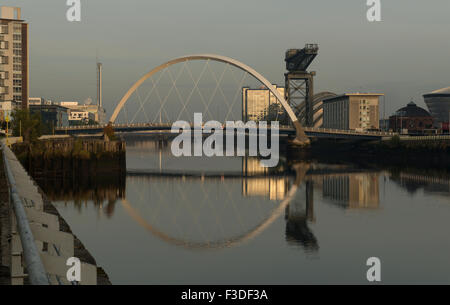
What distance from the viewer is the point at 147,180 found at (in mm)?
58094

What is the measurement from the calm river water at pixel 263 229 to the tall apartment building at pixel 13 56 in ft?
206

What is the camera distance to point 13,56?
110375 mm

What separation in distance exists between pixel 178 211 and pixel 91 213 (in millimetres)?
6630

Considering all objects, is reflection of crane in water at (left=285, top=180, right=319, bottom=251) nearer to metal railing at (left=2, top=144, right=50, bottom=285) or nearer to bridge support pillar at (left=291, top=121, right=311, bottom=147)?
metal railing at (left=2, top=144, right=50, bottom=285)

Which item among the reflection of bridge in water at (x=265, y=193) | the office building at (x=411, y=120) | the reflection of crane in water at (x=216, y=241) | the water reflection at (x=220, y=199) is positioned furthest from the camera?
the office building at (x=411, y=120)

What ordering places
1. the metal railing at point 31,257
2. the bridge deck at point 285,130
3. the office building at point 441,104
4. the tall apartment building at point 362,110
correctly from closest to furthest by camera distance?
the metal railing at point 31,257 → the bridge deck at point 285,130 → the tall apartment building at point 362,110 → the office building at point 441,104

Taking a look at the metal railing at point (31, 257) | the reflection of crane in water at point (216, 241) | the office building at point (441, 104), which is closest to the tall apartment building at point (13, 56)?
the reflection of crane in water at point (216, 241)

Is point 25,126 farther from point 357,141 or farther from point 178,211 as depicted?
point 357,141

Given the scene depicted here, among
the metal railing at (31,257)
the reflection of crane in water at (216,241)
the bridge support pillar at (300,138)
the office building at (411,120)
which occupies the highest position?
the office building at (411,120)

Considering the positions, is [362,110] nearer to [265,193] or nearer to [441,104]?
[441,104]

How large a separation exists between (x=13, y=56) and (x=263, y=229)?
96261 millimetres

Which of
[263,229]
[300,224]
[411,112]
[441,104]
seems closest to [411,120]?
[411,112]

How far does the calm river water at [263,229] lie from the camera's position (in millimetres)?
20812

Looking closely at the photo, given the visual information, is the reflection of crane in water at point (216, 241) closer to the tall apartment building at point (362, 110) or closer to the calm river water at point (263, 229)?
the calm river water at point (263, 229)
